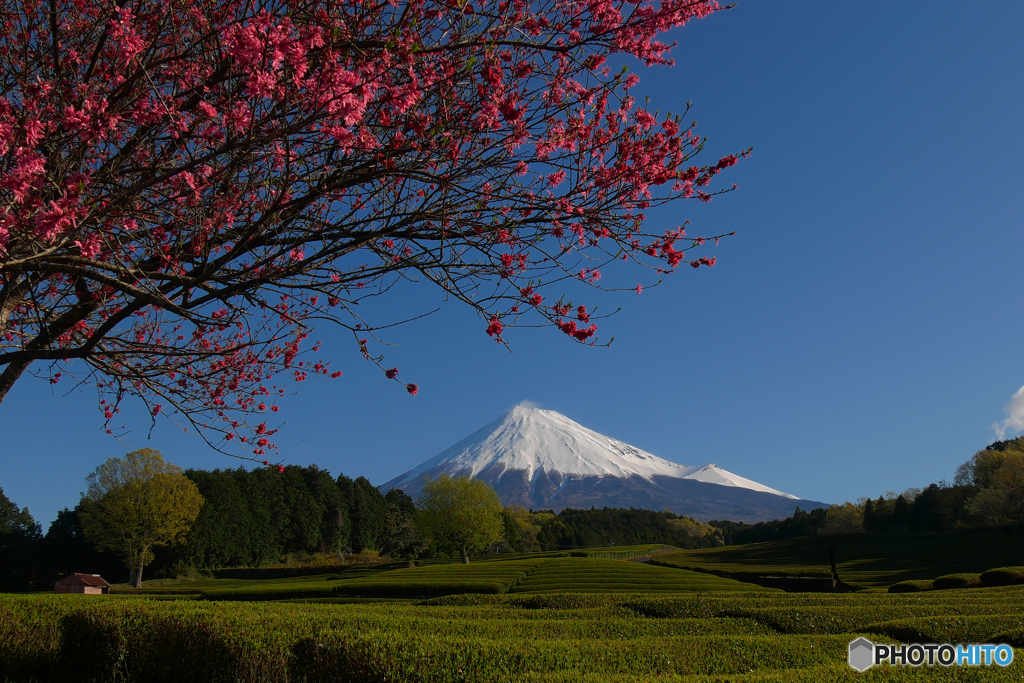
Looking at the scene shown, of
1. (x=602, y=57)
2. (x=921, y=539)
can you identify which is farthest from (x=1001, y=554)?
(x=602, y=57)

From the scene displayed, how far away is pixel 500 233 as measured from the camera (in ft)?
15.5

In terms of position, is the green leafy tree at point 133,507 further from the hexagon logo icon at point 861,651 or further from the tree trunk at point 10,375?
the hexagon logo icon at point 861,651

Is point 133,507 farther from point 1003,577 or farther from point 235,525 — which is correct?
point 1003,577

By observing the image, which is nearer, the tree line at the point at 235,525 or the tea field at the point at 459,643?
the tea field at the point at 459,643

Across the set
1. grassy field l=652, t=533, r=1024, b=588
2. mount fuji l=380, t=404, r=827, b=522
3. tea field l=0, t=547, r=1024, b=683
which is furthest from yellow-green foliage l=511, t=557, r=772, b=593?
mount fuji l=380, t=404, r=827, b=522

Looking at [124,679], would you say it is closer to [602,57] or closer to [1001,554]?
[602,57]

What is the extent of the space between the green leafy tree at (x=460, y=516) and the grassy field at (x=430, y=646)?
3683cm

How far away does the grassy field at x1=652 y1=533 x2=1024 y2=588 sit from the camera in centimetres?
3077

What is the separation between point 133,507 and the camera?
3591 cm

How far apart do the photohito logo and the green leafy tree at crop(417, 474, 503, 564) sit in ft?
135

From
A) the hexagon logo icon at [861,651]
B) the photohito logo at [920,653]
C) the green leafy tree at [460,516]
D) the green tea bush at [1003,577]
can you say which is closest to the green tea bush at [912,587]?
the green tea bush at [1003,577]

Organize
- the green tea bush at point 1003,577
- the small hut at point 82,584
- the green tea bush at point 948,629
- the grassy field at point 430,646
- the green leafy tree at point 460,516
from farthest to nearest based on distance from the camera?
the green leafy tree at point 460,516 < the small hut at point 82,584 < the green tea bush at point 1003,577 < the green tea bush at point 948,629 < the grassy field at point 430,646

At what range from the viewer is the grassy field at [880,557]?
30.8m

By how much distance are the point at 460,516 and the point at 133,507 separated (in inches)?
901
